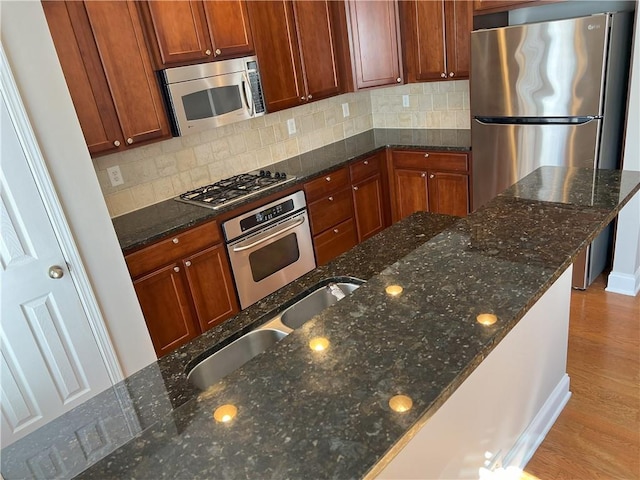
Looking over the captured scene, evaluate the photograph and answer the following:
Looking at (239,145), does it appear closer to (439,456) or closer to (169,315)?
(169,315)

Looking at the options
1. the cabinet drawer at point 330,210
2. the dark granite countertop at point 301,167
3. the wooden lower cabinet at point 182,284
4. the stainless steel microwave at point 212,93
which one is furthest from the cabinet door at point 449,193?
the wooden lower cabinet at point 182,284

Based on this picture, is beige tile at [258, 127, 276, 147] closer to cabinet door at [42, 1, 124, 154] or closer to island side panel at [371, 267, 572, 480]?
cabinet door at [42, 1, 124, 154]

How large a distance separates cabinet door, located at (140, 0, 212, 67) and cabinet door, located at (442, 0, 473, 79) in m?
1.66

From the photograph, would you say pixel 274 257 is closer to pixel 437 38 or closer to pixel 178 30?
pixel 178 30

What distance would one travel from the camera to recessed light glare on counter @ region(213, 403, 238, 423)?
0.92 meters

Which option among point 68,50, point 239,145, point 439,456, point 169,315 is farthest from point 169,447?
point 239,145

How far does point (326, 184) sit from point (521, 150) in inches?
51.2

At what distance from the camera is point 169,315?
261 cm

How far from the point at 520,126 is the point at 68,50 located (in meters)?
2.58

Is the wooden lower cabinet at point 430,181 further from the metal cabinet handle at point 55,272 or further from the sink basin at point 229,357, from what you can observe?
the metal cabinet handle at point 55,272

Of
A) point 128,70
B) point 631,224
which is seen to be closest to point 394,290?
point 128,70

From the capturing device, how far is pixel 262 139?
11.7ft

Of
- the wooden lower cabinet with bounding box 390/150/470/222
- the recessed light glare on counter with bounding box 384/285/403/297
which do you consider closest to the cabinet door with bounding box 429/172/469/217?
the wooden lower cabinet with bounding box 390/150/470/222

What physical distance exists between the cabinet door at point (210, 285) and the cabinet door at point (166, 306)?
2.0 inches
